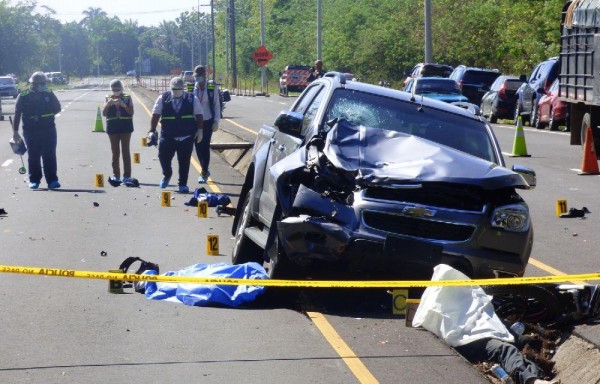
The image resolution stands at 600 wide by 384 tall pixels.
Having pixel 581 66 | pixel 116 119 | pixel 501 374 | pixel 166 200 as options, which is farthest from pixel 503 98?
pixel 501 374

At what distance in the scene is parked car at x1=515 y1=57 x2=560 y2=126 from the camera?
30.2 m

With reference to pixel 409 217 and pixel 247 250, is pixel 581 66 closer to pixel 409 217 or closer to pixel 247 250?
pixel 247 250

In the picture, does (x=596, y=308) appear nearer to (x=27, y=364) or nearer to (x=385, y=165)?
(x=385, y=165)

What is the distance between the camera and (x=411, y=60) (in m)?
63.7

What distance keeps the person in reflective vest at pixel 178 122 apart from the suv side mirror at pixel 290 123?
25.7 feet

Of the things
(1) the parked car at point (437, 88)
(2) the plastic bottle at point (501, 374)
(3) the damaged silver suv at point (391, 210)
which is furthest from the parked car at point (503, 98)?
(2) the plastic bottle at point (501, 374)

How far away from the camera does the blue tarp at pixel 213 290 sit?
351 inches

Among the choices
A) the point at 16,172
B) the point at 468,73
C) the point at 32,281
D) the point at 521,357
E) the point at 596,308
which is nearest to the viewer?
the point at 521,357

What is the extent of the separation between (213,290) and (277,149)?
1770 millimetres

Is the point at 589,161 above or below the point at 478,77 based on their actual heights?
below

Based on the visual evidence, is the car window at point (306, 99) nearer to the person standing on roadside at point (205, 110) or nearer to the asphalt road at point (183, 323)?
the asphalt road at point (183, 323)

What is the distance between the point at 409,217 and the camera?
839cm

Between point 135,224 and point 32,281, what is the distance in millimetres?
3903

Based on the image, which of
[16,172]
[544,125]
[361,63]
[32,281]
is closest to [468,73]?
[544,125]
